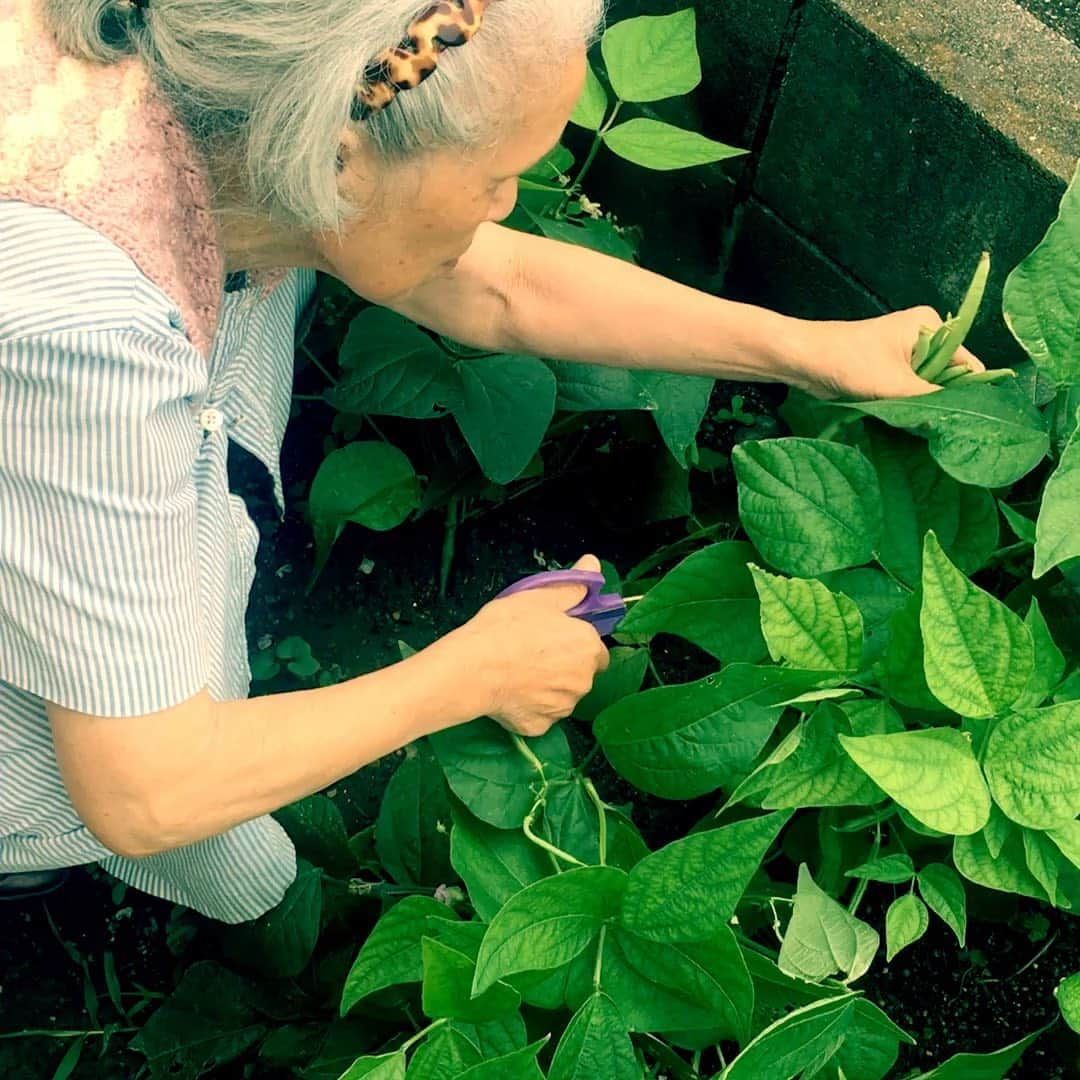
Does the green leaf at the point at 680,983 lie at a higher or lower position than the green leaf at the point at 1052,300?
lower

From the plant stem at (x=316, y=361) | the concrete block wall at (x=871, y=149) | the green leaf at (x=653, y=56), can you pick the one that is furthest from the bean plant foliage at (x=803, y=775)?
the plant stem at (x=316, y=361)

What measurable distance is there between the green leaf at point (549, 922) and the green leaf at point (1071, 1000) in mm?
302

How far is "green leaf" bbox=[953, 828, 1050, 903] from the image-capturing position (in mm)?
841

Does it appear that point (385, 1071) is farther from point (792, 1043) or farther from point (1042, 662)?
point (1042, 662)

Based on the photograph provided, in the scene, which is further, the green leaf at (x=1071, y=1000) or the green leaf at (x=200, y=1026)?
the green leaf at (x=200, y=1026)

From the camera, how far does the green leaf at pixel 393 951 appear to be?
37.4 inches

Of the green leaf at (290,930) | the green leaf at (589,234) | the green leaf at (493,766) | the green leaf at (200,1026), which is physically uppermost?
the green leaf at (589,234)

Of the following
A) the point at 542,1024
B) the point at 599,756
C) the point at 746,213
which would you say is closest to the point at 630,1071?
the point at 542,1024

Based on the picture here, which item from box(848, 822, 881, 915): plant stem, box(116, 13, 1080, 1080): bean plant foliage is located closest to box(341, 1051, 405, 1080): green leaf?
box(116, 13, 1080, 1080): bean plant foliage

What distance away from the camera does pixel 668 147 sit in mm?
1258

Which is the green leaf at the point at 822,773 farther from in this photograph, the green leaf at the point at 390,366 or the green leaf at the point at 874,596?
the green leaf at the point at 390,366

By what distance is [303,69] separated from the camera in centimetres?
73

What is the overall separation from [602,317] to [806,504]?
318mm

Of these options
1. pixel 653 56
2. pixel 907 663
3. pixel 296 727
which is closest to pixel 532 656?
pixel 296 727
